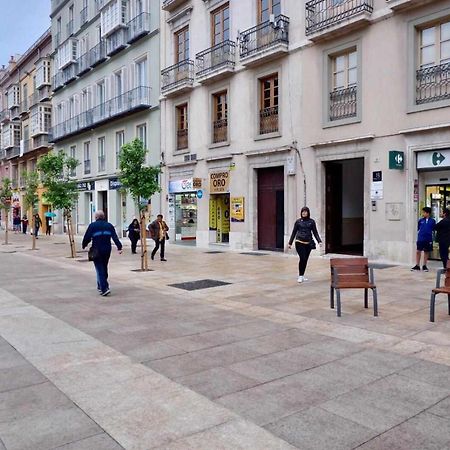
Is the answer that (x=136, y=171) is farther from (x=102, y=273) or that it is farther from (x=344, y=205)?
(x=344, y=205)

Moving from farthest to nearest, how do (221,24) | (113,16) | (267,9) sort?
(113,16), (221,24), (267,9)

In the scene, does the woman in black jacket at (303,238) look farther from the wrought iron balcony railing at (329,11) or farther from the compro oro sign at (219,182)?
the compro oro sign at (219,182)

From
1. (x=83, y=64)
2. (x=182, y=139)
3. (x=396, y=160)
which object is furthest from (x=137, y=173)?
(x=83, y=64)

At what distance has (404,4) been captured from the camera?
44.2 feet

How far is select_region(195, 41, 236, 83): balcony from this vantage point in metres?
19.7

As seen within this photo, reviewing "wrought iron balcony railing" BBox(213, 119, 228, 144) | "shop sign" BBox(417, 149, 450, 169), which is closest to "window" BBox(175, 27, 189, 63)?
"wrought iron balcony railing" BBox(213, 119, 228, 144)

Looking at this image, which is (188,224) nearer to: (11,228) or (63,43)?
(63,43)

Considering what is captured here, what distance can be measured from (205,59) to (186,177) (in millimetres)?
5349

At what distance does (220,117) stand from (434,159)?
33.7 ft

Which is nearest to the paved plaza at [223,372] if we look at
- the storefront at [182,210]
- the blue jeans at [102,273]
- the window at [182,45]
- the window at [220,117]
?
the blue jeans at [102,273]

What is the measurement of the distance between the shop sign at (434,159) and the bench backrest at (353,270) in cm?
676

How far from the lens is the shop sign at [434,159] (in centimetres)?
1309

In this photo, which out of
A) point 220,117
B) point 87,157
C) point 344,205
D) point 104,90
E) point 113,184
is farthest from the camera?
point 87,157

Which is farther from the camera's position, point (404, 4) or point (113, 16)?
point (113, 16)
